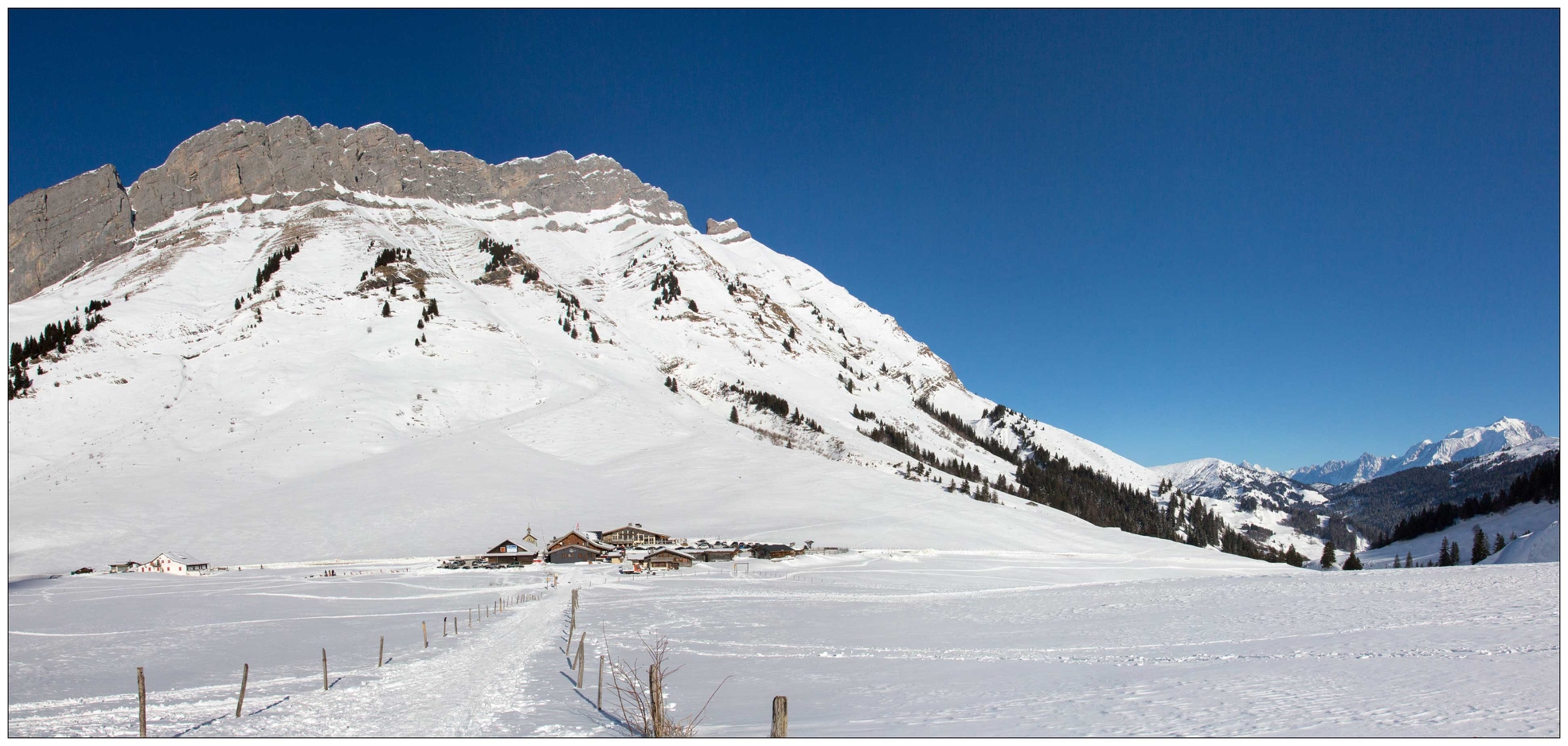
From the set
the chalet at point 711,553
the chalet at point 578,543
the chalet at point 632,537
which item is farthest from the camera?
the chalet at point 632,537

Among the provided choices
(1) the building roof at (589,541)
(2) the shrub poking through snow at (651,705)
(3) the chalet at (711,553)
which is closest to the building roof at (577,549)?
(1) the building roof at (589,541)

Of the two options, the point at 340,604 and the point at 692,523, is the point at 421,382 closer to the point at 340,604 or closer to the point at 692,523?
the point at 692,523

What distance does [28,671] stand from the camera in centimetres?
2141

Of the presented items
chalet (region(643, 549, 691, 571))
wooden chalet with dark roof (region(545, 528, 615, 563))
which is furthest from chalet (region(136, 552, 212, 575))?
chalet (region(643, 549, 691, 571))

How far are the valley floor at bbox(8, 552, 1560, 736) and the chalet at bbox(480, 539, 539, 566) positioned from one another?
17.9m

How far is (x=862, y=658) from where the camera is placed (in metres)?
22.2

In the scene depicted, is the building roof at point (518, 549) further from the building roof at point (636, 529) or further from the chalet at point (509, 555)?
the building roof at point (636, 529)

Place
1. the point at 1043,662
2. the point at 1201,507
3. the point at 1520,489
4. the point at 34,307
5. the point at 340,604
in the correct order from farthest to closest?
the point at 1201,507
the point at 34,307
the point at 1520,489
the point at 340,604
the point at 1043,662

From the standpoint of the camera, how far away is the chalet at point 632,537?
6831 cm

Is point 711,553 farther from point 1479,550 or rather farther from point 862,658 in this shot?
point 1479,550

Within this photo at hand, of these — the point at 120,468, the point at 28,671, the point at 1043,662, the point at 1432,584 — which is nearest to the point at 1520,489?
the point at 1432,584

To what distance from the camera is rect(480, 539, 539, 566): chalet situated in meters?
60.7

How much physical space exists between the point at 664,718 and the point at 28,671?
21.4 metres

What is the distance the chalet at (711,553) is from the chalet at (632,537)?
462cm
